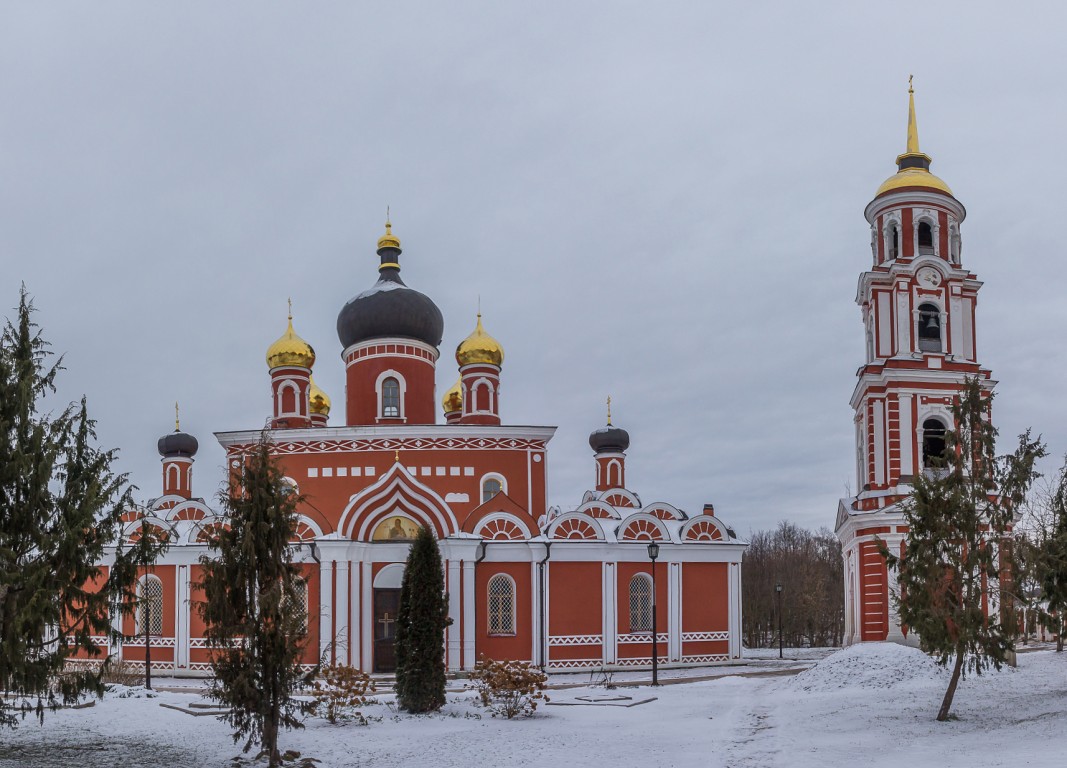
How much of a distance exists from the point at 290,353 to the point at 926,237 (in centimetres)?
1972

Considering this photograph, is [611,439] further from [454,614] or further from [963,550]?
[963,550]

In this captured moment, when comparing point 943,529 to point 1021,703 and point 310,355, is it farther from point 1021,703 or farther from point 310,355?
point 310,355

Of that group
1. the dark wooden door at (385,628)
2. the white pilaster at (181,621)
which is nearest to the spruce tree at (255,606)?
the dark wooden door at (385,628)

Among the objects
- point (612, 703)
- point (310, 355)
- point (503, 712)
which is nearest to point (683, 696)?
point (612, 703)

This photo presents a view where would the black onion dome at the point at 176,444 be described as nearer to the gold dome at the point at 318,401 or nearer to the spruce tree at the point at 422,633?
the gold dome at the point at 318,401

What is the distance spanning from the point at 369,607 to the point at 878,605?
541 inches

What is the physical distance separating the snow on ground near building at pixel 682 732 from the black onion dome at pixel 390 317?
16055mm

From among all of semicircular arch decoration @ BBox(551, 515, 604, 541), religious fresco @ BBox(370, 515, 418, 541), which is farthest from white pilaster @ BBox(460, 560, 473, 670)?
semicircular arch decoration @ BBox(551, 515, 604, 541)

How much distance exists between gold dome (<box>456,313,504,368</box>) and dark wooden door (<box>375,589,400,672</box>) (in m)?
9.27

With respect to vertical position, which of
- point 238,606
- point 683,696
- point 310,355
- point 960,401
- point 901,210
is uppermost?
point 901,210

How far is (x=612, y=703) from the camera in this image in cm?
2077

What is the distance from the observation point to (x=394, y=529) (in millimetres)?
30344

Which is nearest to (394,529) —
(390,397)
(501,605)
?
(501,605)

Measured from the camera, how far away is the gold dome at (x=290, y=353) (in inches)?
1453
